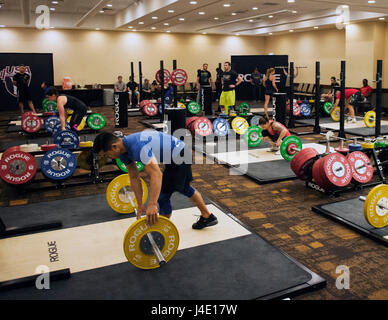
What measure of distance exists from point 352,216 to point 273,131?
7.34ft

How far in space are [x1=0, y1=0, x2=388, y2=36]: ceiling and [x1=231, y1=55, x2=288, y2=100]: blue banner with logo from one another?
0.86 metres

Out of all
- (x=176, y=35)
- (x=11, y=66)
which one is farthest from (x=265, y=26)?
(x=11, y=66)

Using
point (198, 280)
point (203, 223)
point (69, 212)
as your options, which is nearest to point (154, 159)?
point (198, 280)

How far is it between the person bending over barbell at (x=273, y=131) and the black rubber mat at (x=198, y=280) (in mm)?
2745

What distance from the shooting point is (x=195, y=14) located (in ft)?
29.3

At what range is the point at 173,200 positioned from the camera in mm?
3320

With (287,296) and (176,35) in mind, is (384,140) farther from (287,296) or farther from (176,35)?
(176,35)

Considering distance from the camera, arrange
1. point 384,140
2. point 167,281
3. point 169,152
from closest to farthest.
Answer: point 167,281 → point 169,152 → point 384,140

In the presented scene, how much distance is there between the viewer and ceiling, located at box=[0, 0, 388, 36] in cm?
741

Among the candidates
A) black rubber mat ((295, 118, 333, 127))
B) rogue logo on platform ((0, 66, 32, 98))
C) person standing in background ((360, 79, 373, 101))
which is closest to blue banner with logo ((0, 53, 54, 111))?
rogue logo on platform ((0, 66, 32, 98))

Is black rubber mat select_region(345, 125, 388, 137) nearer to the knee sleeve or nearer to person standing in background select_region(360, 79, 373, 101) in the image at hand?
person standing in background select_region(360, 79, 373, 101)

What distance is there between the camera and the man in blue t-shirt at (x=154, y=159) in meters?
1.95

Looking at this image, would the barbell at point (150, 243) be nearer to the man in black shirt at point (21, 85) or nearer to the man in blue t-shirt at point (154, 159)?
the man in blue t-shirt at point (154, 159)
